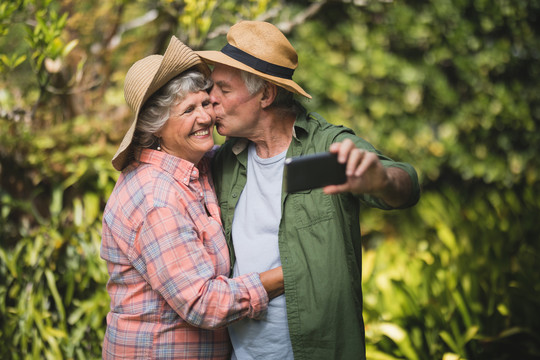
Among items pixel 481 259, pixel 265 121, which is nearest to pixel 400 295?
pixel 481 259

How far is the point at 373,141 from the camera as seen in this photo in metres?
5.08

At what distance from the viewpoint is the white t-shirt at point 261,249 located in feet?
6.50

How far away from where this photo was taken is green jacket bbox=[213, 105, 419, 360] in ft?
6.26

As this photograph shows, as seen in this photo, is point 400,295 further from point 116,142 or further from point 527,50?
point 527,50

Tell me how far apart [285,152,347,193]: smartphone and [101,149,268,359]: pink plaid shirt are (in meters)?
0.58

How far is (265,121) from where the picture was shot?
7.11 feet

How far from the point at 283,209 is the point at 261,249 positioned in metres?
0.20

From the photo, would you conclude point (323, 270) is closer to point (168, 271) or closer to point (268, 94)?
point (168, 271)

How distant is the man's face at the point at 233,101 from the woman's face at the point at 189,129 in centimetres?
7

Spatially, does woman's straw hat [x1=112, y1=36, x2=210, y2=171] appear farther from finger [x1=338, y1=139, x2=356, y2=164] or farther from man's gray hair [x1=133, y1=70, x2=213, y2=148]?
finger [x1=338, y1=139, x2=356, y2=164]

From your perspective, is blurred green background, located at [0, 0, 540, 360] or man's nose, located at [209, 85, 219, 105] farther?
blurred green background, located at [0, 0, 540, 360]

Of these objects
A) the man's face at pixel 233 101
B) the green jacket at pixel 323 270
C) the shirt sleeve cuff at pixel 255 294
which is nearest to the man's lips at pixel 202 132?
the man's face at pixel 233 101

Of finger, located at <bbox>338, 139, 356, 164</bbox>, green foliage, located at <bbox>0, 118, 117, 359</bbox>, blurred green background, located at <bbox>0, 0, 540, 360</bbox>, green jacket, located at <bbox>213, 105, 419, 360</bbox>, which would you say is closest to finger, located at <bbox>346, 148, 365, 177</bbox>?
finger, located at <bbox>338, 139, 356, 164</bbox>

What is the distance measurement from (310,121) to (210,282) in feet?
2.73
